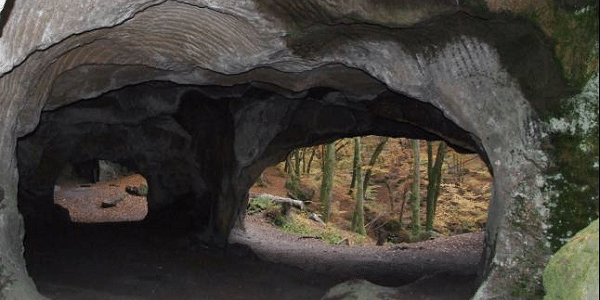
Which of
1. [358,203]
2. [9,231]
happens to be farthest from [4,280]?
[358,203]

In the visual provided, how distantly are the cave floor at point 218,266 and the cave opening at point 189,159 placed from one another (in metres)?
0.05

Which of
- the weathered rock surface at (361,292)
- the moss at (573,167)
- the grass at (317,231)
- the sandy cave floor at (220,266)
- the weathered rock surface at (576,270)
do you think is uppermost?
the moss at (573,167)

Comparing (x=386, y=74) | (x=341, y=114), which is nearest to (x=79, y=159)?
(x=341, y=114)

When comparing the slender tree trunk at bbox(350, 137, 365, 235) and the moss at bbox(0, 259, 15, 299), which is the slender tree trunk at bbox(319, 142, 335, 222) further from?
the moss at bbox(0, 259, 15, 299)

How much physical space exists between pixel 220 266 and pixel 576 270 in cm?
783

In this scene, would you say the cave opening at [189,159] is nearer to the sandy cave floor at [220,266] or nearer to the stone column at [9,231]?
the sandy cave floor at [220,266]

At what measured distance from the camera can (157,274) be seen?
30.1 feet

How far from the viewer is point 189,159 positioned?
42.7 ft

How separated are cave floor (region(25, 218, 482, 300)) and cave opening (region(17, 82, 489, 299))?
5 cm

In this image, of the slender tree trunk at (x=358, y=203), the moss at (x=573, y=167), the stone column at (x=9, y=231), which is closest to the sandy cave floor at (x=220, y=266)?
the stone column at (x=9, y=231)

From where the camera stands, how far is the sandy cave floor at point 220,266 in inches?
314

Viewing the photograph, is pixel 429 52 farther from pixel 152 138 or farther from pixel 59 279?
pixel 152 138

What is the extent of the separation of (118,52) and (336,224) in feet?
57.9

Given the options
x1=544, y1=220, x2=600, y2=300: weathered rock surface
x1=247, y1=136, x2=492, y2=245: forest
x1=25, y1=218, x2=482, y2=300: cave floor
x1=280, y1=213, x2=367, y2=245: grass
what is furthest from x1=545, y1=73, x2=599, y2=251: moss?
x1=280, y1=213, x2=367, y2=245: grass
